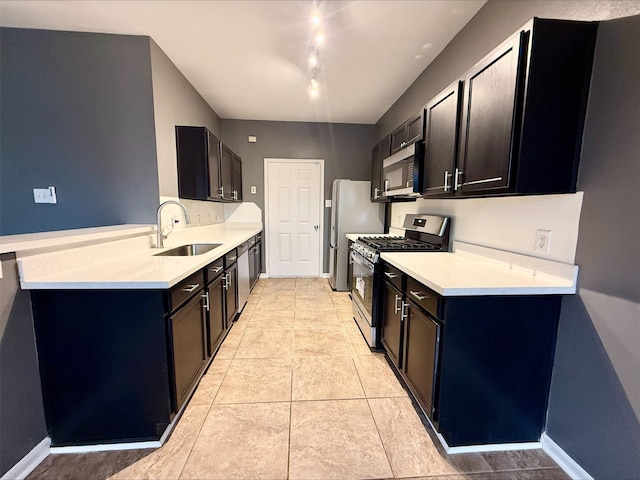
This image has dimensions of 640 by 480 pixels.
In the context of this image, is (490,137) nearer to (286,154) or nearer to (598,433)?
(598,433)

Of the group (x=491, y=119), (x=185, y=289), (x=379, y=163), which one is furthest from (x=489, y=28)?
(x=185, y=289)

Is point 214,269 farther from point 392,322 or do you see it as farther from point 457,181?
point 457,181

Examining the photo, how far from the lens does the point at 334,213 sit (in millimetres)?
3990

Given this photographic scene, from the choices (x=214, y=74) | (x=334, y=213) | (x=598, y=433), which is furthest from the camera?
(x=334, y=213)

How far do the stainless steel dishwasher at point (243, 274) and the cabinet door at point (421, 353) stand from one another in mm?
1863

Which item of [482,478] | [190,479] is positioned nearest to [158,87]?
[190,479]

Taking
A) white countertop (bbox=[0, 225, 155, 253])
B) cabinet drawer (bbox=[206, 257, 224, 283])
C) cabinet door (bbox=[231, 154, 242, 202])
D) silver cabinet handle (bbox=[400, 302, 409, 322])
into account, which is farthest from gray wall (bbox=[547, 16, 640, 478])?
cabinet door (bbox=[231, 154, 242, 202])

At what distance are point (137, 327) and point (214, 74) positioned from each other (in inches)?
106

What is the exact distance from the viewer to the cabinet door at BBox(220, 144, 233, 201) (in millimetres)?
3254

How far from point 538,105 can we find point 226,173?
3106mm

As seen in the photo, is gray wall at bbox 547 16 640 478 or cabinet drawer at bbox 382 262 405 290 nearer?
gray wall at bbox 547 16 640 478

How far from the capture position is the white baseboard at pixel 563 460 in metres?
1.24

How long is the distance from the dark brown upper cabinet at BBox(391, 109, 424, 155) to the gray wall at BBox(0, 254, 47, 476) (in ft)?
8.40

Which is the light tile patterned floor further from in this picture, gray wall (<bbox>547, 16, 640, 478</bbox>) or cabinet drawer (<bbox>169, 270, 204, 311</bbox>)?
cabinet drawer (<bbox>169, 270, 204, 311</bbox>)
